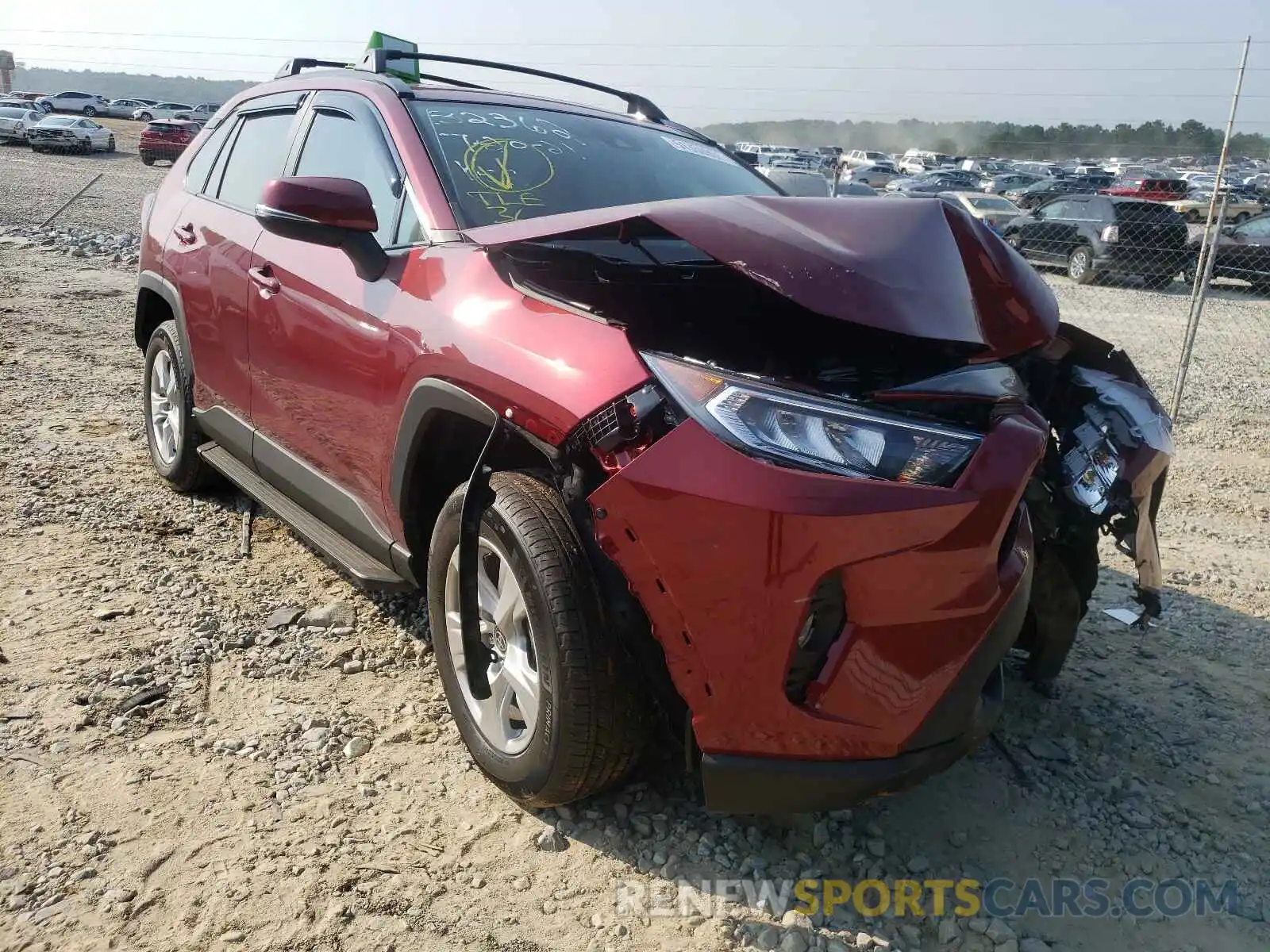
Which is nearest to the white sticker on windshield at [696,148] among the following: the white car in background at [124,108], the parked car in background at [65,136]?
the parked car in background at [65,136]

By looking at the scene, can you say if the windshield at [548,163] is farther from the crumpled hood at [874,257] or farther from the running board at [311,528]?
the running board at [311,528]

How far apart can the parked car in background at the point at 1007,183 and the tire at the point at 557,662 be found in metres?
37.2

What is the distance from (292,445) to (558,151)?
4.38ft

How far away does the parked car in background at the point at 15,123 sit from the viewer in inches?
1359

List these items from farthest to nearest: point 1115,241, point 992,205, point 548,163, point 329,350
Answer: point 992,205, point 1115,241, point 548,163, point 329,350

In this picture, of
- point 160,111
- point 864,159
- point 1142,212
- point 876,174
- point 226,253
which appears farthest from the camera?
point 864,159

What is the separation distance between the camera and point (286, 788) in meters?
2.55

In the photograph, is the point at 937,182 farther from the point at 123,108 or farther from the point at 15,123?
the point at 123,108

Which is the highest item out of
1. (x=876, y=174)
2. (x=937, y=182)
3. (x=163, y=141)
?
(x=876, y=174)

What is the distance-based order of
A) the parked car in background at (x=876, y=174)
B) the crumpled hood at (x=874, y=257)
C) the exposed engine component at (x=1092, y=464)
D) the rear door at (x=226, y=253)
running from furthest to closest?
the parked car in background at (x=876, y=174) < the rear door at (x=226, y=253) < the exposed engine component at (x=1092, y=464) < the crumpled hood at (x=874, y=257)

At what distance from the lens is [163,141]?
29594mm

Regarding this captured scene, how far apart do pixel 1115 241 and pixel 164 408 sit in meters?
14.3

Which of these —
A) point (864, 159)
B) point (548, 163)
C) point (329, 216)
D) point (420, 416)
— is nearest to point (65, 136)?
point (548, 163)

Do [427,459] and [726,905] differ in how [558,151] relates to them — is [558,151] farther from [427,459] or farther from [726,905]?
[726,905]
